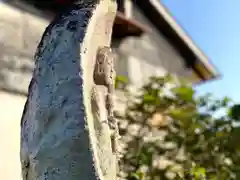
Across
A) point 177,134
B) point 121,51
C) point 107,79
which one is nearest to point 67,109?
point 107,79

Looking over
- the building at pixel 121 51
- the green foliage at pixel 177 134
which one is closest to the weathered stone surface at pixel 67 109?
the building at pixel 121 51

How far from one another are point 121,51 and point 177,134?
4.40ft

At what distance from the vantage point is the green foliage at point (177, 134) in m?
5.76

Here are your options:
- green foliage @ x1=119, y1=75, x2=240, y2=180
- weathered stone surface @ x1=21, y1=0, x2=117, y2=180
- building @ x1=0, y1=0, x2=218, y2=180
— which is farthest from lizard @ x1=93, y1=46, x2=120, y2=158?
green foliage @ x1=119, y1=75, x2=240, y2=180

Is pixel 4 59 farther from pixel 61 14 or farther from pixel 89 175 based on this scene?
pixel 89 175

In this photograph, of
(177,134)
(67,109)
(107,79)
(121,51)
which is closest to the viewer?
(67,109)

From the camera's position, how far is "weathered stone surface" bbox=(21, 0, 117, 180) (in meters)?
1.84

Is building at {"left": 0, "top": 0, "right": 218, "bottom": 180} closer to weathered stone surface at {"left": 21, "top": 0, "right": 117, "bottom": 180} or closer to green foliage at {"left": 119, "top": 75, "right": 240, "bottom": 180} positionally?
green foliage at {"left": 119, "top": 75, "right": 240, "bottom": 180}

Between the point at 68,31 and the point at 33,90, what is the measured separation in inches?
10.0

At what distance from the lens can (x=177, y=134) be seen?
6.26 m

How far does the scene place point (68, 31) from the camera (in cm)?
209

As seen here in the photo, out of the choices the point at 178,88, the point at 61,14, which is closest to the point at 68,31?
the point at 61,14

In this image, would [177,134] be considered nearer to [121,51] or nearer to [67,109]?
[121,51]

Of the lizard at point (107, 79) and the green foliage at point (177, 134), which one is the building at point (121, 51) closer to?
the green foliage at point (177, 134)
